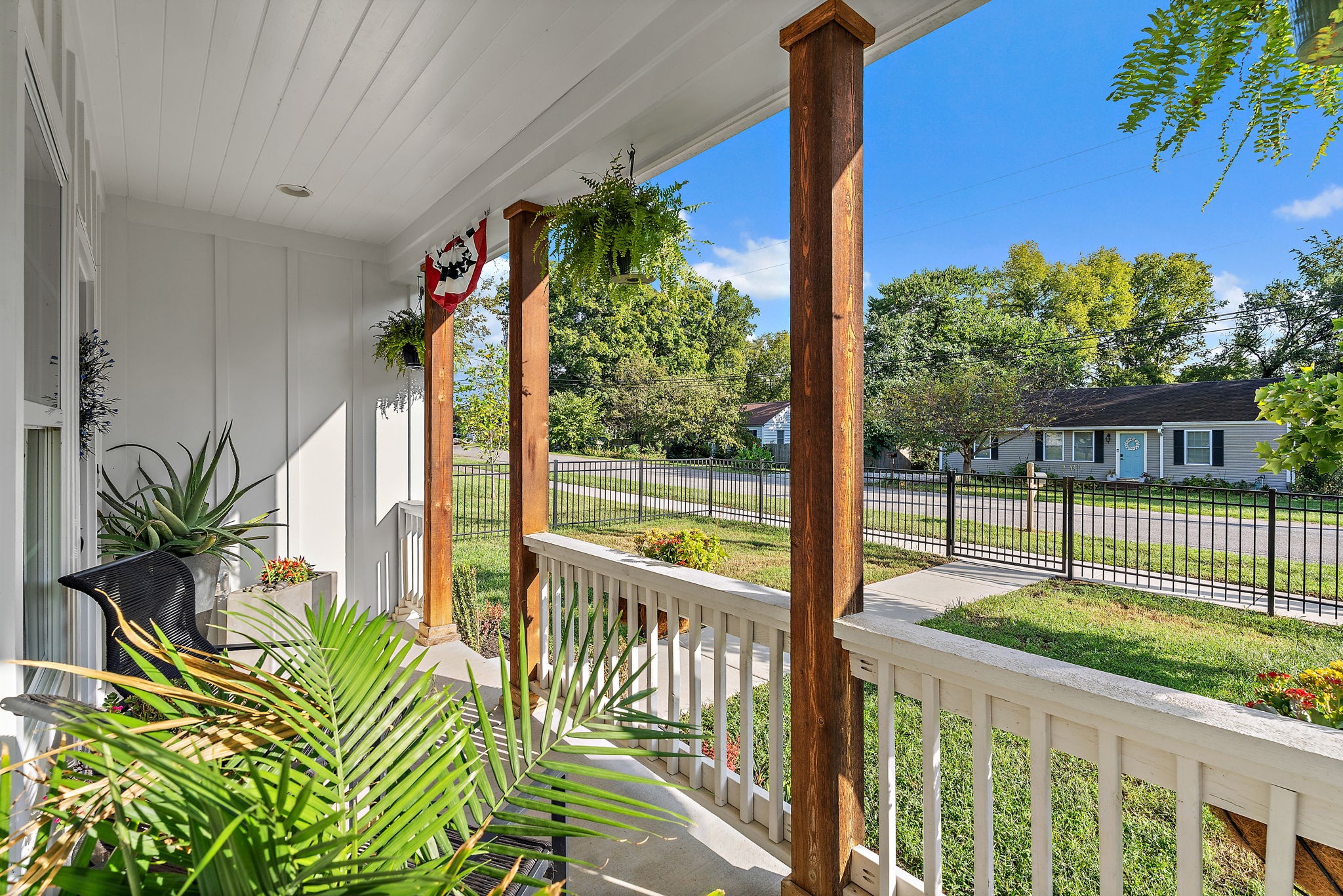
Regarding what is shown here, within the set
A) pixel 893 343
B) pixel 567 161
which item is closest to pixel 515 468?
pixel 567 161

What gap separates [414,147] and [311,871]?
2.62 metres

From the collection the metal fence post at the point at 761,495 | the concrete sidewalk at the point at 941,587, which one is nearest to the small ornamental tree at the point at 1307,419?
the concrete sidewalk at the point at 941,587

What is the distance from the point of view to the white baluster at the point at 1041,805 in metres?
1.12

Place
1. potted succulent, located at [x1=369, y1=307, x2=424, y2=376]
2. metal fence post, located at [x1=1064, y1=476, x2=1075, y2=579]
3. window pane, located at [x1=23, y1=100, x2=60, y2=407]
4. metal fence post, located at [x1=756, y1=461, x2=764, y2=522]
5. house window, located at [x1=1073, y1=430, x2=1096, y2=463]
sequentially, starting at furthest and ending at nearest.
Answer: metal fence post, located at [x1=756, y1=461, x2=764, y2=522], house window, located at [x1=1073, y1=430, x2=1096, y2=463], metal fence post, located at [x1=1064, y1=476, x2=1075, y2=579], potted succulent, located at [x1=369, y1=307, x2=424, y2=376], window pane, located at [x1=23, y1=100, x2=60, y2=407]

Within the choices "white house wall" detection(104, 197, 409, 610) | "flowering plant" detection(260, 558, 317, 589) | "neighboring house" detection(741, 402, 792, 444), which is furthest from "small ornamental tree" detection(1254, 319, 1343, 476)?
"neighboring house" detection(741, 402, 792, 444)

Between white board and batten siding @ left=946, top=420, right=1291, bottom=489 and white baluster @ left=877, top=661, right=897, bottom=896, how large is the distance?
4.16 ft

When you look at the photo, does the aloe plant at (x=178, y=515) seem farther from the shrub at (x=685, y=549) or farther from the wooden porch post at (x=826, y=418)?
the wooden porch post at (x=826, y=418)

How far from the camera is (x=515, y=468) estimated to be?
2508mm

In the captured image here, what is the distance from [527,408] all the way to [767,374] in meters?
10.3

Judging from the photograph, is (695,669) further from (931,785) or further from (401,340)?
(401,340)

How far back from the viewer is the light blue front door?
14.6ft

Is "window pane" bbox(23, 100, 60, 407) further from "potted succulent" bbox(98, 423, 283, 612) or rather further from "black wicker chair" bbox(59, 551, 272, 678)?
"potted succulent" bbox(98, 423, 283, 612)

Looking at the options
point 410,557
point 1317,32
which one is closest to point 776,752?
point 1317,32

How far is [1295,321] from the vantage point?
2.18 meters
